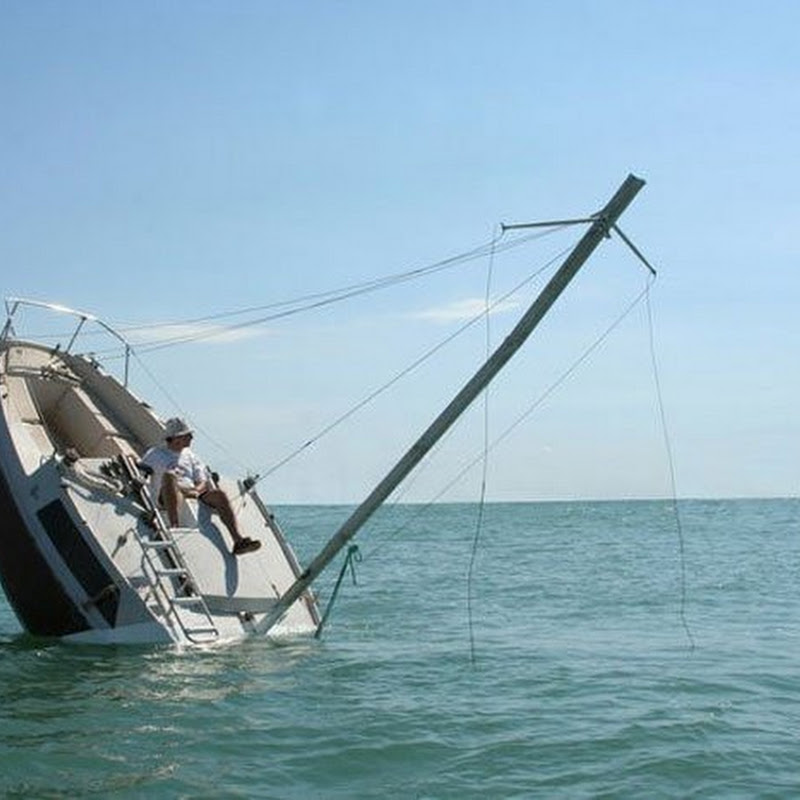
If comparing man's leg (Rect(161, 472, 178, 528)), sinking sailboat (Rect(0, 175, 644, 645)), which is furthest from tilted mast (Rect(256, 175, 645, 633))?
man's leg (Rect(161, 472, 178, 528))

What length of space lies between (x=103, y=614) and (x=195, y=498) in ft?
7.53

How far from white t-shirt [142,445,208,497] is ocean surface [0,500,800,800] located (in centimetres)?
243

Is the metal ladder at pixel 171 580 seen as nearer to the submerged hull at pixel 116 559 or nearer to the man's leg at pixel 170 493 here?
the submerged hull at pixel 116 559

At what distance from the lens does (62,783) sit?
1076 cm

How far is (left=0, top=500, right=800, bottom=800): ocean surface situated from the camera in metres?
11.1

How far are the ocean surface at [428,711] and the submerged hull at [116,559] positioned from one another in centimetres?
38

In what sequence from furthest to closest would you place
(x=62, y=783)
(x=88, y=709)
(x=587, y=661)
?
(x=587, y=661)
(x=88, y=709)
(x=62, y=783)

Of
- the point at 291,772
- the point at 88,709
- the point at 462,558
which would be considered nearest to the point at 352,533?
the point at 88,709

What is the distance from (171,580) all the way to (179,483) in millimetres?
1656

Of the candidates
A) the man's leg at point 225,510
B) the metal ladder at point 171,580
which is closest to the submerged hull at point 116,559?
the metal ladder at point 171,580

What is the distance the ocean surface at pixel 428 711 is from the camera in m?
11.1

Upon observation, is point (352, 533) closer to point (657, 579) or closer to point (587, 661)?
point (587, 661)

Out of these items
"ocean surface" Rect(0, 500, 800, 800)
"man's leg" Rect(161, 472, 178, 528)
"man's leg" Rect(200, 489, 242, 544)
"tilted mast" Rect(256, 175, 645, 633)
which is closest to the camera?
"ocean surface" Rect(0, 500, 800, 800)

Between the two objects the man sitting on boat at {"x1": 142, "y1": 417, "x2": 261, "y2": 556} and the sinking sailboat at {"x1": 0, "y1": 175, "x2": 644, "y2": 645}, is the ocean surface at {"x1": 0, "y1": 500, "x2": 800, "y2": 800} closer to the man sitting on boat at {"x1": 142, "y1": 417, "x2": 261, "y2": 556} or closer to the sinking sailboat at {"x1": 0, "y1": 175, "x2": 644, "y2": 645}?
the sinking sailboat at {"x1": 0, "y1": 175, "x2": 644, "y2": 645}
